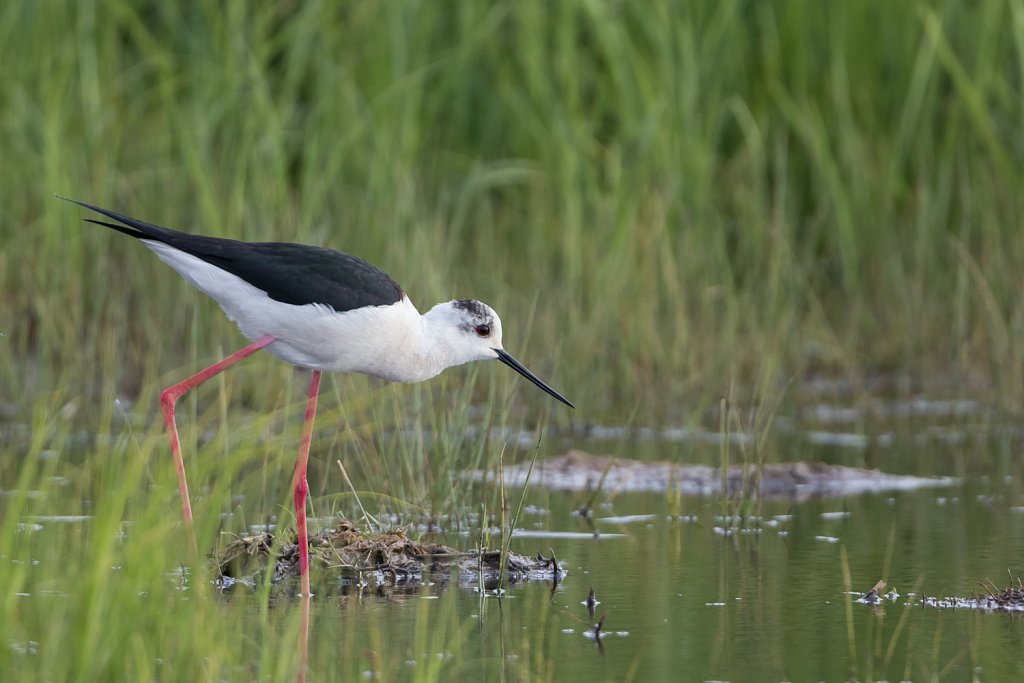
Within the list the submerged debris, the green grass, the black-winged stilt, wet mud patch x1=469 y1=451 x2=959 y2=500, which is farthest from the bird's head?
the submerged debris

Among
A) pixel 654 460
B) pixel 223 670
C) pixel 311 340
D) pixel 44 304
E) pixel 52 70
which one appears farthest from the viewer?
pixel 52 70

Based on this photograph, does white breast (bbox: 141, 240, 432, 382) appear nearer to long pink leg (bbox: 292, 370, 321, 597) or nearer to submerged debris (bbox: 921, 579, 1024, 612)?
long pink leg (bbox: 292, 370, 321, 597)

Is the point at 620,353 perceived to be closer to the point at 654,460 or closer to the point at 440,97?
the point at 654,460

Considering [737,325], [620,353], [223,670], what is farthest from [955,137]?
[223,670]

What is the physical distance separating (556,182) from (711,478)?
3077 mm

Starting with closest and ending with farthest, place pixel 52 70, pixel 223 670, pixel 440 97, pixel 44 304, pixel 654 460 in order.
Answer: pixel 223 670
pixel 654 460
pixel 44 304
pixel 52 70
pixel 440 97

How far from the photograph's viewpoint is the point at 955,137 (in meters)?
9.99

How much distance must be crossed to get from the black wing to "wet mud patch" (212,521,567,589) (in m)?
0.77

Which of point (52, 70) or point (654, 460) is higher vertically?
point (52, 70)

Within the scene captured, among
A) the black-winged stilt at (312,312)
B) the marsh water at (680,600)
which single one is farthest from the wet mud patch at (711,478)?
the black-winged stilt at (312,312)

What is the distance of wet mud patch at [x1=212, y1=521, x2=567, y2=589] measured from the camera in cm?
542

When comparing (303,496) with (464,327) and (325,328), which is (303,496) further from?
(464,327)

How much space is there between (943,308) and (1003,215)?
614 mm

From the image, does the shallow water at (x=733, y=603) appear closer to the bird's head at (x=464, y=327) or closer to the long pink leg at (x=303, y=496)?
the long pink leg at (x=303, y=496)
